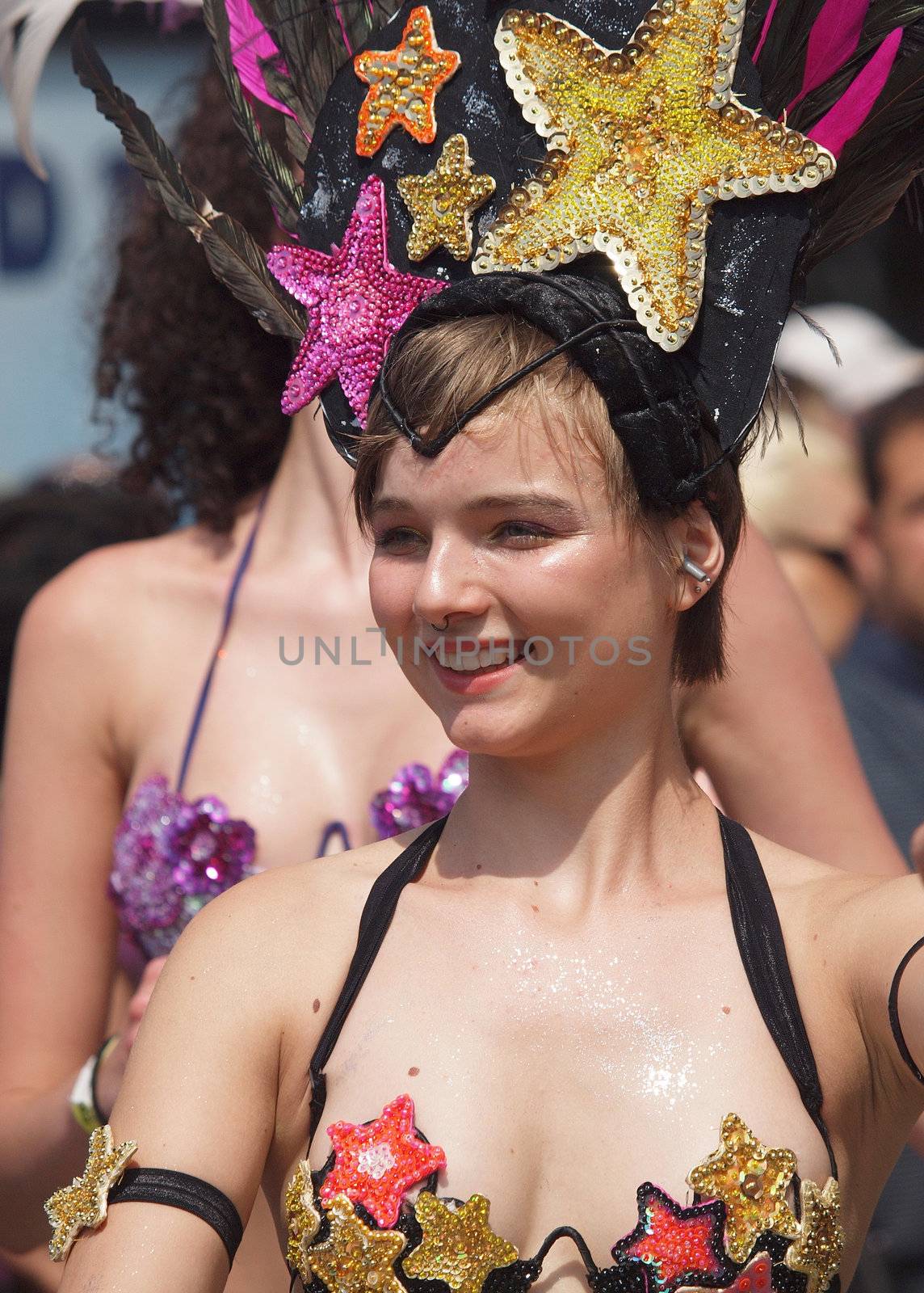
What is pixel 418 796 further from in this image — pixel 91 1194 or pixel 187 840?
pixel 91 1194

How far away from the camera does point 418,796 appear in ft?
8.22

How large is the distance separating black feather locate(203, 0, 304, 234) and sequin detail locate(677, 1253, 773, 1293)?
138 centimetres

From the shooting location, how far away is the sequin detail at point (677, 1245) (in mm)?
1671

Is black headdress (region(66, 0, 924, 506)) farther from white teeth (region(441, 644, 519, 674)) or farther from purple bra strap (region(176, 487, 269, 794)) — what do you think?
purple bra strap (region(176, 487, 269, 794))

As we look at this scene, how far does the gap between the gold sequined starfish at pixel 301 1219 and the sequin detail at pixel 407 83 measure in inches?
47.0

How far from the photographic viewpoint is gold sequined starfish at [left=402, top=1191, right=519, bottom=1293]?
5.50 feet

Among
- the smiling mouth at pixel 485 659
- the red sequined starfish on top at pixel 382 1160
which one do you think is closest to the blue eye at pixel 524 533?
the smiling mouth at pixel 485 659

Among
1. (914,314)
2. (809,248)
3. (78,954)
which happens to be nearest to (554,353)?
(809,248)

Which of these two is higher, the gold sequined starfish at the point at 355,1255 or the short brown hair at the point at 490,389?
the short brown hair at the point at 490,389

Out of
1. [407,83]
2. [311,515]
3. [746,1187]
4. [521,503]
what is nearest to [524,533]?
[521,503]

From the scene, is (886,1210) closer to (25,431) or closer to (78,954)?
(78,954)

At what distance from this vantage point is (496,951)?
1.87 meters

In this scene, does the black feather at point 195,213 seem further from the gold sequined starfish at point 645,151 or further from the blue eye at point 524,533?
the blue eye at point 524,533

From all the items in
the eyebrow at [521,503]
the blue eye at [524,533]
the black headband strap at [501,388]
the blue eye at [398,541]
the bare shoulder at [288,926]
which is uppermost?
the black headband strap at [501,388]
